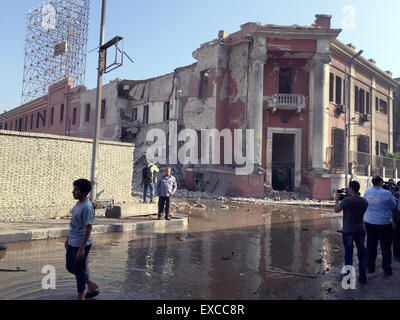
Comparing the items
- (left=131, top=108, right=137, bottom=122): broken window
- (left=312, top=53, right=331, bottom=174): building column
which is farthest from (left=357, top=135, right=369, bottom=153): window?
(left=131, top=108, right=137, bottom=122): broken window

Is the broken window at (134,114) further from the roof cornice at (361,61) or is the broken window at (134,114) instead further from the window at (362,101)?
the window at (362,101)

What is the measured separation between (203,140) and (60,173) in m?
13.9

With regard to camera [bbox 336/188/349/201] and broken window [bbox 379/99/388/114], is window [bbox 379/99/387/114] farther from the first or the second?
camera [bbox 336/188/349/201]

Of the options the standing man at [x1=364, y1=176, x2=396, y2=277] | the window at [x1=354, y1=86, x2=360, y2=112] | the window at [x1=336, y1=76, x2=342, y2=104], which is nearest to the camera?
the standing man at [x1=364, y1=176, x2=396, y2=277]

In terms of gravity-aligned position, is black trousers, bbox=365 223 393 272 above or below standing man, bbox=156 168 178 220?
below

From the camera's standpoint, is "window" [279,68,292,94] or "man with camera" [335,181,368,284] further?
"window" [279,68,292,94]

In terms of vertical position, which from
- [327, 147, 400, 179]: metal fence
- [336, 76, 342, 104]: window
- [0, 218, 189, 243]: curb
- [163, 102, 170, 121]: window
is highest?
[336, 76, 342, 104]: window

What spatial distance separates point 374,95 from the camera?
27.1m

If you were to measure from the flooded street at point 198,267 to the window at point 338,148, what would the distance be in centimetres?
1339

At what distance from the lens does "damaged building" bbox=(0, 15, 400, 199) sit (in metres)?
19.8

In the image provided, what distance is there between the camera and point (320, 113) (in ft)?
65.5

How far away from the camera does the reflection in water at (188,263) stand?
4015 mm

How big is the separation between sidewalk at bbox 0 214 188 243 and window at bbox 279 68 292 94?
15.3 metres
